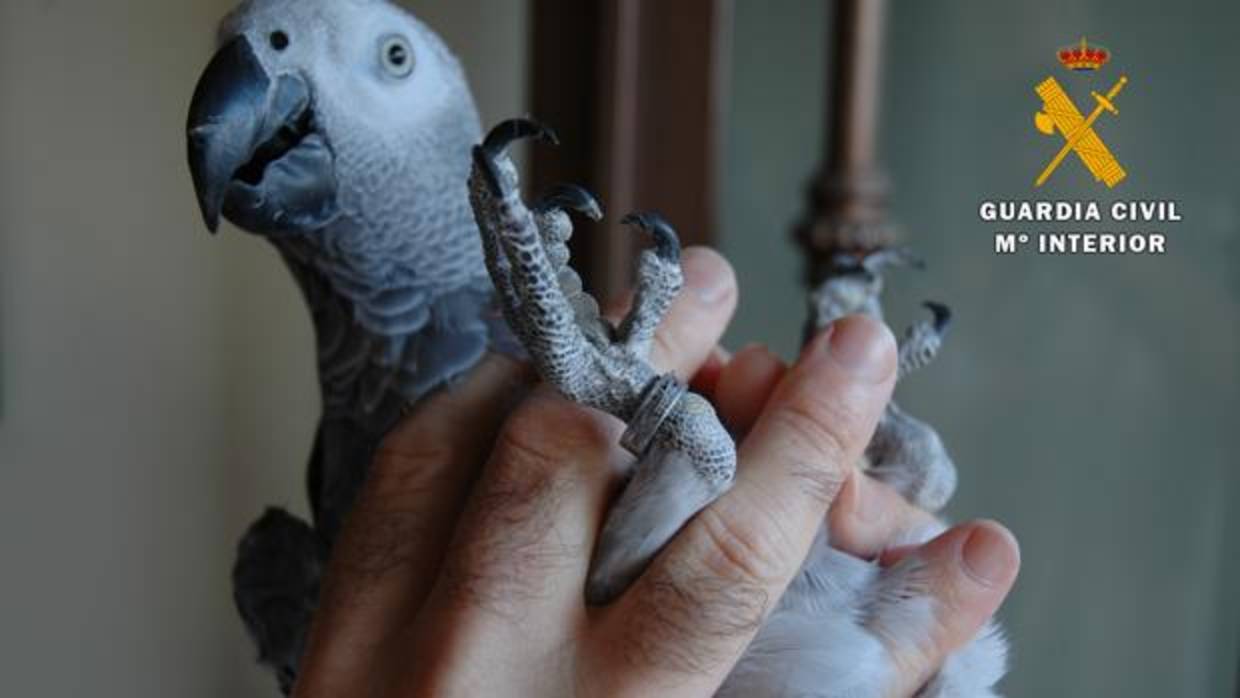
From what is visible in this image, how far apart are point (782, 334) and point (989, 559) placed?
47cm

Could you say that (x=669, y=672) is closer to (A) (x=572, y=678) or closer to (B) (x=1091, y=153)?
(A) (x=572, y=678)

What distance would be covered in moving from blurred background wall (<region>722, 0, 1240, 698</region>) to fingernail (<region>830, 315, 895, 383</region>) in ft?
0.84

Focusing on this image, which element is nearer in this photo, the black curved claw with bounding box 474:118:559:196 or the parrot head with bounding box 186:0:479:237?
the black curved claw with bounding box 474:118:559:196

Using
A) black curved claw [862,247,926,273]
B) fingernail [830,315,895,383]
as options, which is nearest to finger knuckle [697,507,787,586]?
fingernail [830,315,895,383]

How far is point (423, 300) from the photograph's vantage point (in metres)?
0.69

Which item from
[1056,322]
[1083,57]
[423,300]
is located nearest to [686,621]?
[423,300]

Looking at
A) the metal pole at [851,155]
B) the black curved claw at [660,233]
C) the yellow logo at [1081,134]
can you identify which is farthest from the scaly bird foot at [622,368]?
the metal pole at [851,155]

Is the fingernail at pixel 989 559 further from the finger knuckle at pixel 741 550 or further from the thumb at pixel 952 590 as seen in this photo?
the finger knuckle at pixel 741 550

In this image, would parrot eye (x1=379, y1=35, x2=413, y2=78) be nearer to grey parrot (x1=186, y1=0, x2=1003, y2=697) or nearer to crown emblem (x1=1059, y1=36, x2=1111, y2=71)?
grey parrot (x1=186, y1=0, x2=1003, y2=697)

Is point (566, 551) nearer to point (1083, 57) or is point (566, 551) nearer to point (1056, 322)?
point (1083, 57)

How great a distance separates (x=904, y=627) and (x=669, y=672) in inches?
6.4

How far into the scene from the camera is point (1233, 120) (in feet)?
2.57

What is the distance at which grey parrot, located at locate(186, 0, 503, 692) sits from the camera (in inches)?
22.7

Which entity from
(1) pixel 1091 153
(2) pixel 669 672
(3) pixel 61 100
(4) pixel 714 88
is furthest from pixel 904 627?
(3) pixel 61 100
